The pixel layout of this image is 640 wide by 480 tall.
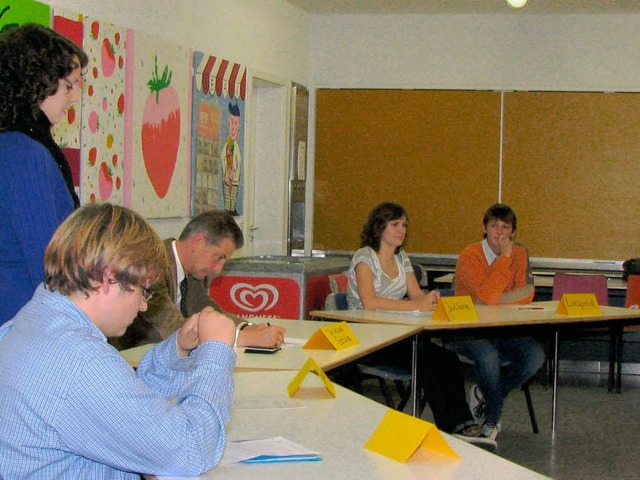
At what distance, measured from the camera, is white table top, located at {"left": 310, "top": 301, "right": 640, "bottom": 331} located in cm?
448

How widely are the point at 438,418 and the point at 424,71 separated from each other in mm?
4273

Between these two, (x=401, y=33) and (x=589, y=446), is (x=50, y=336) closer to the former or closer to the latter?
(x=589, y=446)

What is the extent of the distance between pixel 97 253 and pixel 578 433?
4387 mm

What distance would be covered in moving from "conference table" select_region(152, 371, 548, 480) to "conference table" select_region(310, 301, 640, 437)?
1800 mm

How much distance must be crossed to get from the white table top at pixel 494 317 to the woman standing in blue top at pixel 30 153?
2320 millimetres

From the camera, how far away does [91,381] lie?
4.67 ft

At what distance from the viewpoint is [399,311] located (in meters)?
4.81

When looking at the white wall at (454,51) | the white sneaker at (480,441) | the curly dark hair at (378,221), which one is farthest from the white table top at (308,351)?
the white wall at (454,51)

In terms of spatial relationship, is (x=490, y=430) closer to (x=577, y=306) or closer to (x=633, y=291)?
(x=577, y=306)

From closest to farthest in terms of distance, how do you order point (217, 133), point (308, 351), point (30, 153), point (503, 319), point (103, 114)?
point (30, 153) → point (308, 351) → point (503, 319) → point (103, 114) → point (217, 133)

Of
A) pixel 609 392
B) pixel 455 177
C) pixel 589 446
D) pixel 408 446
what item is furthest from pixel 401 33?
pixel 408 446

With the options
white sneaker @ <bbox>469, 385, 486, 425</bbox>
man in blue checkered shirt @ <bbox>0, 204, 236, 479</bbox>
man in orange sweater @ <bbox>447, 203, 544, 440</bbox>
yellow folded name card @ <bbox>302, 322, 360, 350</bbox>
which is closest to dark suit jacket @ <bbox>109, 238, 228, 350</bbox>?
yellow folded name card @ <bbox>302, 322, 360, 350</bbox>

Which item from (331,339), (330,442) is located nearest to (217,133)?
(331,339)

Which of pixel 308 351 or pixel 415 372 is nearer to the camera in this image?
pixel 308 351
